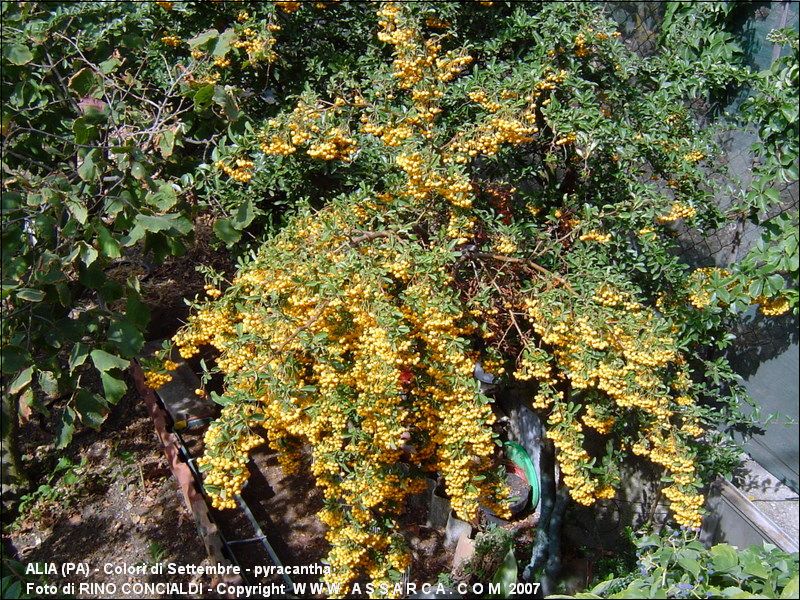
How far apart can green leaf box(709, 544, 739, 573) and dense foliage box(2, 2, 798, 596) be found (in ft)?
0.53

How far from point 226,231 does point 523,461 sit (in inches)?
95.1

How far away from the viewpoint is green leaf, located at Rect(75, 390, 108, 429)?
321 centimetres

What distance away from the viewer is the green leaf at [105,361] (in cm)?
303

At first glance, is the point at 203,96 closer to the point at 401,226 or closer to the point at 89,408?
the point at 401,226

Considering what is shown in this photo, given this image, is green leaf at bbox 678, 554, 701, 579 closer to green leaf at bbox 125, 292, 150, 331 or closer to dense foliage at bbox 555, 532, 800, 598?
dense foliage at bbox 555, 532, 800, 598

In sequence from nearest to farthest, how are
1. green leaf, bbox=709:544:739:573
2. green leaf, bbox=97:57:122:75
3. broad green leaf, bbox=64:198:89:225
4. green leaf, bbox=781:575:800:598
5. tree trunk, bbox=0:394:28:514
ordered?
green leaf, bbox=781:575:800:598
green leaf, bbox=709:544:739:573
broad green leaf, bbox=64:198:89:225
green leaf, bbox=97:57:122:75
tree trunk, bbox=0:394:28:514

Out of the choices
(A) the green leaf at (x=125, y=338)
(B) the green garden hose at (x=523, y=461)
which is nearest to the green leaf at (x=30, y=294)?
(A) the green leaf at (x=125, y=338)

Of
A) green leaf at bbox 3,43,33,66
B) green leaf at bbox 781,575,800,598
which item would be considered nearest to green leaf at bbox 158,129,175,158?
green leaf at bbox 3,43,33,66

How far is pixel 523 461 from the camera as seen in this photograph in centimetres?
448

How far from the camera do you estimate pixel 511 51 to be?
3.61 meters

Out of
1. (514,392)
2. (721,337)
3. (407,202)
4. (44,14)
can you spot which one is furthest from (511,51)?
(44,14)

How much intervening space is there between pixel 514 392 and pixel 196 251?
8.02ft

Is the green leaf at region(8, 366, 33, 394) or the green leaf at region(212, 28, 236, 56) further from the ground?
the green leaf at region(212, 28, 236, 56)

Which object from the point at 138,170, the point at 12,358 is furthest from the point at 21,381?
the point at 138,170
